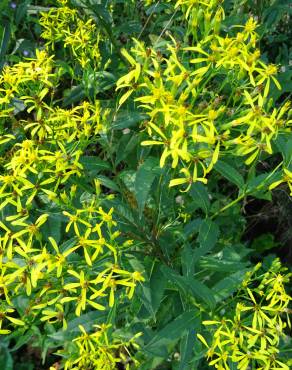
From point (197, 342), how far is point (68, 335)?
1.76 feet

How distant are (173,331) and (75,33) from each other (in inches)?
56.0

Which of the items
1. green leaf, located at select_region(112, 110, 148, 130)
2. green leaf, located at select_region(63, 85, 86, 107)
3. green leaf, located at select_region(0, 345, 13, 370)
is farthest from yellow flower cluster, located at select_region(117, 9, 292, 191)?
green leaf, located at select_region(0, 345, 13, 370)

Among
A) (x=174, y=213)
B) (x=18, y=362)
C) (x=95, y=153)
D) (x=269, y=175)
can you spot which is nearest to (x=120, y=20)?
(x=95, y=153)

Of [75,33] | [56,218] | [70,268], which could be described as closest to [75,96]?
[75,33]

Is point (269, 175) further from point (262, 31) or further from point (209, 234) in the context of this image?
point (262, 31)

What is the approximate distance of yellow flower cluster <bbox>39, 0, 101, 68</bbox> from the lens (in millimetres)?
2373

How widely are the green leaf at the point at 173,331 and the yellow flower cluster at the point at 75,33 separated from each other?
109 centimetres

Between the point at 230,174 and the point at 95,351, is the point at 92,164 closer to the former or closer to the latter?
the point at 230,174

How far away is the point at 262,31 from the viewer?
2596mm

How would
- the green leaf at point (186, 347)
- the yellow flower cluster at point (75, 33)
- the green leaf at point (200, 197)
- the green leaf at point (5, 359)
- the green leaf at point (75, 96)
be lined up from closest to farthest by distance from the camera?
the green leaf at point (186, 347) < the green leaf at point (200, 197) < the yellow flower cluster at point (75, 33) < the green leaf at point (75, 96) < the green leaf at point (5, 359)

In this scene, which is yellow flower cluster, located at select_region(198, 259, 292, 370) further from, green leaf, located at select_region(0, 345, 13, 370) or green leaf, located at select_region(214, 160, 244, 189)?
green leaf, located at select_region(0, 345, 13, 370)

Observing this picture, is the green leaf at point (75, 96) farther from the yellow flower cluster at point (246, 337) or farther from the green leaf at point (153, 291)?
the yellow flower cluster at point (246, 337)

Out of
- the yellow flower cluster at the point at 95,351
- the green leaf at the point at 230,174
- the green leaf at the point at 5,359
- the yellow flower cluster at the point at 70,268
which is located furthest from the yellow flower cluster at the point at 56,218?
the green leaf at the point at 5,359

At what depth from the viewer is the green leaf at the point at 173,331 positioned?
1.83 meters
